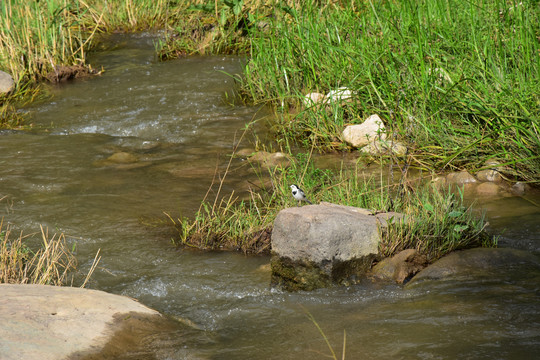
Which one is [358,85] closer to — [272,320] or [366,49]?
[366,49]

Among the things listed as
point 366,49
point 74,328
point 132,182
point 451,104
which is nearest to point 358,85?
point 366,49

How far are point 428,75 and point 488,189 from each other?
1.34 metres

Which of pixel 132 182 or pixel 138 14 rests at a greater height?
pixel 138 14

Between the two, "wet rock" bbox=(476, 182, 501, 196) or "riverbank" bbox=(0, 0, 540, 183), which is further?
"riverbank" bbox=(0, 0, 540, 183)

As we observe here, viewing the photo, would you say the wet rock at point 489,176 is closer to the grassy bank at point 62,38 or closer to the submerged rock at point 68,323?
the submerged rock at point 68,323

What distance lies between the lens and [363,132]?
6.71 metres

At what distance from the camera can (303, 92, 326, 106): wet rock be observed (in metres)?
6.86

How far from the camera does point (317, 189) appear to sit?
5504 mm

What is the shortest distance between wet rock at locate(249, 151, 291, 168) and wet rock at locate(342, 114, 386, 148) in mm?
694

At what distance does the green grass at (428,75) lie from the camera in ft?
18.5

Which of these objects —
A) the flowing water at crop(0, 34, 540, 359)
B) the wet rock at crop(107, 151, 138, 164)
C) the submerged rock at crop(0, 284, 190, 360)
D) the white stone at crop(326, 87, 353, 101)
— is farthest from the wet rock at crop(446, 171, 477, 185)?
the wet rock at crop(107, 151, 138, 164)

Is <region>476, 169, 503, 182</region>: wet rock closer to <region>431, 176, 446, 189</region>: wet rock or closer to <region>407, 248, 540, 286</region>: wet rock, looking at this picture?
<region>431, 176, 446, 189</region>: wet rock

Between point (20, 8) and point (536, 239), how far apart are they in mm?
8253

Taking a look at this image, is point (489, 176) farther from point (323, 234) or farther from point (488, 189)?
point (323, 234)
